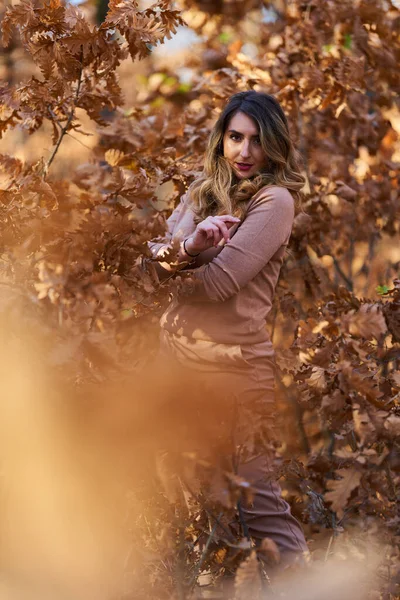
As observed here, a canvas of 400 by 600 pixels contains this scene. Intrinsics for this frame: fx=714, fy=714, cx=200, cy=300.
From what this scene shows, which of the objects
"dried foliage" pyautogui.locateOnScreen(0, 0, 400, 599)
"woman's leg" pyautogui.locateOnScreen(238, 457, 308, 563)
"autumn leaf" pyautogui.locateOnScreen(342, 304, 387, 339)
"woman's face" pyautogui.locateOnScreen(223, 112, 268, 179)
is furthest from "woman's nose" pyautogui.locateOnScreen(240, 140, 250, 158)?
"woman's leg" pyautogui.locateOnScreen(238, 457, 308, 563)

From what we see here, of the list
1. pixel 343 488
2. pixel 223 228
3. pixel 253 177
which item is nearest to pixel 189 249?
pixel 223 228

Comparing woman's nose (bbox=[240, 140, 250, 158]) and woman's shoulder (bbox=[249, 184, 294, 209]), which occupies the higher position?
woman's nose (bbox=[240, 140, 250, 158])

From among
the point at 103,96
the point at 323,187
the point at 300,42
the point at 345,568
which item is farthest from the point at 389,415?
the point at 300,42

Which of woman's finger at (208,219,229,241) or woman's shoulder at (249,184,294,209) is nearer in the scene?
woman's finger at (208,219,229,241)

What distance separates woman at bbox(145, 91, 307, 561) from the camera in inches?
92.7

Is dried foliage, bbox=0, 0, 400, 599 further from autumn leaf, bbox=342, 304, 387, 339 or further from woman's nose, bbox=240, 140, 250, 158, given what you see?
woman's nose, bbox=240, 140, 250, 158

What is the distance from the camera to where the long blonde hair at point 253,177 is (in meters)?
2.59

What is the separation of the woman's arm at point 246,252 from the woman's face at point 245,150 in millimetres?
249

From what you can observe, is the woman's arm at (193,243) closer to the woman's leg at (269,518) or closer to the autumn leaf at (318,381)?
the autumn leaf at (318,381)

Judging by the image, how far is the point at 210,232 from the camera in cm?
221

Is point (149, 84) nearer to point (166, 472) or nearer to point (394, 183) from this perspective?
point (394, 183)

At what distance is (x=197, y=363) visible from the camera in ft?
8.15

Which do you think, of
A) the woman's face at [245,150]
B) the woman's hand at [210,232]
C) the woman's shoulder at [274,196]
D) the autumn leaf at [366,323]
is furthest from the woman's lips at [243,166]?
the autumn leaf at [366,323]

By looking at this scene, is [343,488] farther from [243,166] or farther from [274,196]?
[243,166]
